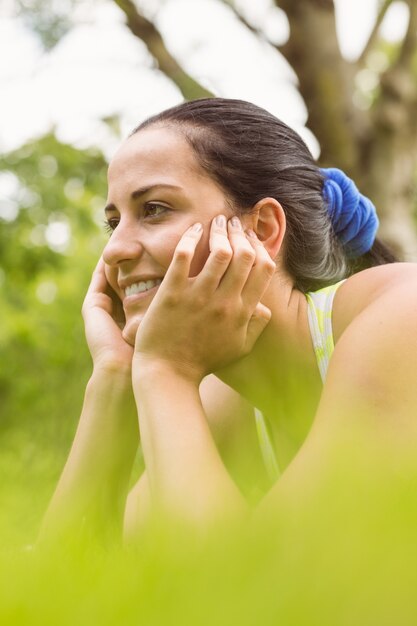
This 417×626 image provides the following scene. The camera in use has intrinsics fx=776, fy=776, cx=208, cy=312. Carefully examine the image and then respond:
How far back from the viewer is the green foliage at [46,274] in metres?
10.2

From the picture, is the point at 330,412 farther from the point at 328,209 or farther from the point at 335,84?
the point at 335,84

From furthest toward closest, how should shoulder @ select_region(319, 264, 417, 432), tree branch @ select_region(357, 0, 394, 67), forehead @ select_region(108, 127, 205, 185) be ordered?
tree branch @ select_region(357, 0, 394, 67)
forehead @ select_region(108, 127, 205, 185)
shoulder @ select_region(319, 264, 417, 432)

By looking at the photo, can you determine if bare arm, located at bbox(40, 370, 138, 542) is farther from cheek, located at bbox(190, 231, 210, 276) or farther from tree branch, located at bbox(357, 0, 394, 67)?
tree branch, located at bbox(357, 0, 394, 67)

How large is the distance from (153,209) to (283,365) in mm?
682

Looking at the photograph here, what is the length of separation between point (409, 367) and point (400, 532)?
1.44 m

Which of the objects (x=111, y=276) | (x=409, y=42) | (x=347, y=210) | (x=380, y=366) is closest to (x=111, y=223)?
(x=111, y=276)

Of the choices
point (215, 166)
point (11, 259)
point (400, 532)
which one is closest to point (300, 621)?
point (400, 532)

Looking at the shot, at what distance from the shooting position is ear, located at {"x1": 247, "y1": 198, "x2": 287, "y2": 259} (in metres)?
2.59

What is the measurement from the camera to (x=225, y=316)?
2.24 m

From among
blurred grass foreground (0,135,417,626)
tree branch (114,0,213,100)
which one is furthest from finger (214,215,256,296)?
tree branch (114,0,213,100)

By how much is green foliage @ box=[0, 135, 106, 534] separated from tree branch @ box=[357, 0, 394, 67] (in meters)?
4.00

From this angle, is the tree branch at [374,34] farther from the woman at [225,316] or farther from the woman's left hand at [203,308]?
the woman's left hand at [203,308]

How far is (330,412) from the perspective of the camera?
5.78 ft

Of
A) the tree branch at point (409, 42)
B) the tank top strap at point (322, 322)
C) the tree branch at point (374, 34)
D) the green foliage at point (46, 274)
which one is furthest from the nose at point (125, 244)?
the tree branch at point (374, 34)
